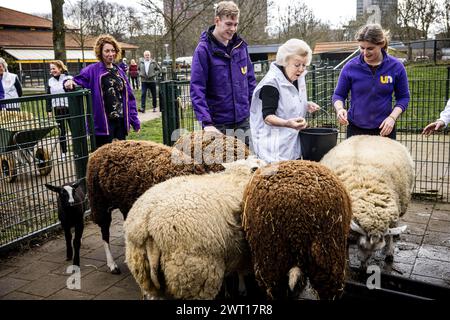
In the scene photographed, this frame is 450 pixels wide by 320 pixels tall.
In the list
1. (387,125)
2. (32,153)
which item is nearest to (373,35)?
(387,125)

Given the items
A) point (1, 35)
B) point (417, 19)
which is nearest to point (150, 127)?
point (417, 19)

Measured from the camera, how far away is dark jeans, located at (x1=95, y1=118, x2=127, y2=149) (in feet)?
18.2

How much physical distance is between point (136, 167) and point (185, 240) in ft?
4.61

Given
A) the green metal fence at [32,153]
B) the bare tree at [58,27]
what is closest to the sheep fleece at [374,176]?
the green metal fence at [32,153]

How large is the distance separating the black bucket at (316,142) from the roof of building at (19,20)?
56.4 metres

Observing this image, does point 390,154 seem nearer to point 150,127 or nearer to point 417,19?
point 150,127

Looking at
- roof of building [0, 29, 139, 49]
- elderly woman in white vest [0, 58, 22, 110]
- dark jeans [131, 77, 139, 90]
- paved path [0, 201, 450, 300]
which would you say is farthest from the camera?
roof of building [0, 29, 139, 49]

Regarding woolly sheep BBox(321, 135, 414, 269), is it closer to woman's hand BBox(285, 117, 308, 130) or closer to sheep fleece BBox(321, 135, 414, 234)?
sheep fleece BBox(321, 135, 414, 234)

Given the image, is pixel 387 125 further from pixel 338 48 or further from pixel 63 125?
pixel 338 48

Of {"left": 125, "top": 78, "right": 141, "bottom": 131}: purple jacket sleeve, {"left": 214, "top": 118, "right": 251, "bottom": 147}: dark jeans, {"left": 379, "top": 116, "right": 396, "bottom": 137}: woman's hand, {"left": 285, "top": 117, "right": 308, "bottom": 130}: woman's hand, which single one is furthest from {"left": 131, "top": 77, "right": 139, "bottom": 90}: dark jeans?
{"left": 285, "top": 117, "right": 308, "bottom": 130}: woman's hand

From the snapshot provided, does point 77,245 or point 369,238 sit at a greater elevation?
point 369,238

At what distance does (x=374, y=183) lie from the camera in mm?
3389

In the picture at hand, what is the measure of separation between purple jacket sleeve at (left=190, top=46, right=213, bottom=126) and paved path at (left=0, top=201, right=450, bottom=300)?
1.67m
